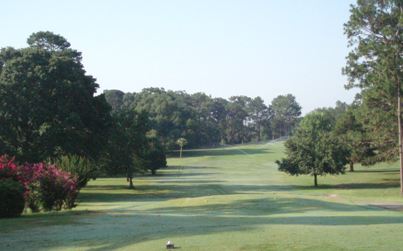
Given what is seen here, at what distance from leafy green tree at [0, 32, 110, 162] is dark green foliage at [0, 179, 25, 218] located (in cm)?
2384

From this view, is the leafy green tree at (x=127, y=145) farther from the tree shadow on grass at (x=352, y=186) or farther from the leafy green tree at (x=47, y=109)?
the tree shadow on grass at (x=352, y=186)

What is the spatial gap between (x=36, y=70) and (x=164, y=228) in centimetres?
3355

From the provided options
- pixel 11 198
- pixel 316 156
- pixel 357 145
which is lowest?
pixel 11 198

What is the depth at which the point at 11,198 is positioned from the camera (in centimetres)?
2012

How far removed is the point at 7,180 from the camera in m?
20.7

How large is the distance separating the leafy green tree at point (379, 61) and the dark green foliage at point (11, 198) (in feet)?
105

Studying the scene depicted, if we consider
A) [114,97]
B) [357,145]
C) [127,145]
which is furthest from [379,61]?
[114,97]

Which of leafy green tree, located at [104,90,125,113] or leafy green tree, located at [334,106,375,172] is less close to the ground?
leafy green tree, located at [104,90,125,113]

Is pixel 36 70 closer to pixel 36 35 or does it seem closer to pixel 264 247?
pixel 36 35

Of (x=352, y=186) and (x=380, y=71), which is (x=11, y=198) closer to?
(x=380, y=71)

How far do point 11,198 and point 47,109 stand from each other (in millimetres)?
26624

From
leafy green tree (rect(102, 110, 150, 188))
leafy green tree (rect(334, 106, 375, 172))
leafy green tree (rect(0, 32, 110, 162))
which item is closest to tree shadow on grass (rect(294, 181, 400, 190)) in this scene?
leafy green tree (rect(334, 106, 375, 172))

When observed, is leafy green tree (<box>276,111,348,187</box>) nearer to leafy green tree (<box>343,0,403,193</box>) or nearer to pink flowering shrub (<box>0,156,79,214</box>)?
leafy green tree (<box>343,0,403,193</box>)

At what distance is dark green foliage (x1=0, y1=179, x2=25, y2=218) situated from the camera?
783 inches
